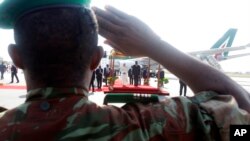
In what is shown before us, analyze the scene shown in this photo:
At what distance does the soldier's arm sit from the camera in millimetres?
971

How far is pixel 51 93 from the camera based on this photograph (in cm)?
89

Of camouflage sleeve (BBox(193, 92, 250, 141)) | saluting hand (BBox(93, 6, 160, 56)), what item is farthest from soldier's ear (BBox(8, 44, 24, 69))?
camouflage sleeve (BBox(193, 92, 250, 141))

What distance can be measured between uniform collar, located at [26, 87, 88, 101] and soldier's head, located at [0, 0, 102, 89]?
0.02 metres

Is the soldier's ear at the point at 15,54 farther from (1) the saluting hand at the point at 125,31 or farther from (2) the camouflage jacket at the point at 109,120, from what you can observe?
(1) the saluting hand at the point at 125,31

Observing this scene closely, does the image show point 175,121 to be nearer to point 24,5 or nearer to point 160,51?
point 160,51

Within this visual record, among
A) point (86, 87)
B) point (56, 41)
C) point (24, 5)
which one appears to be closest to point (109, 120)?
point (86, 87)

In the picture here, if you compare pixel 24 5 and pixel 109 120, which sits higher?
pixel 24 5

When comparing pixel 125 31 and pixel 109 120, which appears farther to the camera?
pixel 125 31

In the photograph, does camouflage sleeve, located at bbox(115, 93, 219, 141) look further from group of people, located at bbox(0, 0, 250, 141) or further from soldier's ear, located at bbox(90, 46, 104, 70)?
soldier's ear, located at bbox(90, 46, 104, 70)

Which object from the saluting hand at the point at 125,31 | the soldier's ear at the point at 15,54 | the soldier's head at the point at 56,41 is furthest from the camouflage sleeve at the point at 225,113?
the soldier's ear at the point at 15,54

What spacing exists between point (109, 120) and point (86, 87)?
14cm

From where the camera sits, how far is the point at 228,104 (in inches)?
34.9

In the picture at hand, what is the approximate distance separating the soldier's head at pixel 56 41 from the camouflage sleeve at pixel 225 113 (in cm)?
33

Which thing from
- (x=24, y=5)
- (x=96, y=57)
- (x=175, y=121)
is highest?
(x=24, y=5)
